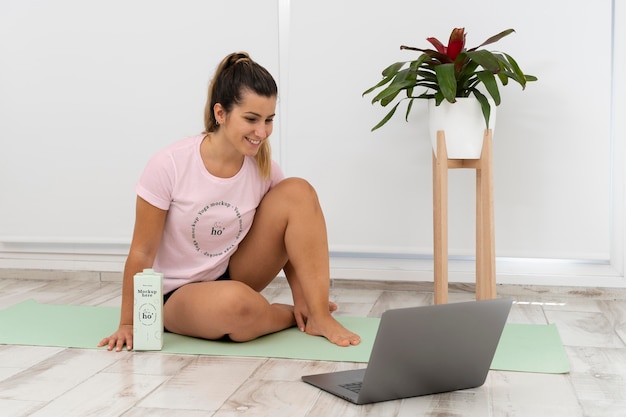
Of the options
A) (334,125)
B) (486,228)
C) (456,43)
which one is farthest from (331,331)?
(334,125)

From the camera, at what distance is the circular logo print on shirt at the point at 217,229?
207 cm

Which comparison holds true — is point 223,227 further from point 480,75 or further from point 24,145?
point 24,145

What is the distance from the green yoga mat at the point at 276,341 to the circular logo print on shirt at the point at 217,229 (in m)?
0.24

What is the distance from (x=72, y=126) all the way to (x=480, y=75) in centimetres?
159

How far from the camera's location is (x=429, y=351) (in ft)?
4.96

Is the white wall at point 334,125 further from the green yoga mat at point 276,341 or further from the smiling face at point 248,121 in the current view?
the smiling face at point 248,121

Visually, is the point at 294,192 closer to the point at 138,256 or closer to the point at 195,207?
the point at 195,207

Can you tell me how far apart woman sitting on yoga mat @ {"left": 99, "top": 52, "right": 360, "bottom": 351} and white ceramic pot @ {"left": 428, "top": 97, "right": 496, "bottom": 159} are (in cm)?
54

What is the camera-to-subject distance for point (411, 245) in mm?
2871

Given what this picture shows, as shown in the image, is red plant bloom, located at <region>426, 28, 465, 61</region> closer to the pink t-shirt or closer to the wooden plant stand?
the wooden plant stand

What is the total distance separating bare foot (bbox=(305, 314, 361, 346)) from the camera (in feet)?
6.59

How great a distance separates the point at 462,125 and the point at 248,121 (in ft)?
2.42

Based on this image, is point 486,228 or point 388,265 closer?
point 486,228

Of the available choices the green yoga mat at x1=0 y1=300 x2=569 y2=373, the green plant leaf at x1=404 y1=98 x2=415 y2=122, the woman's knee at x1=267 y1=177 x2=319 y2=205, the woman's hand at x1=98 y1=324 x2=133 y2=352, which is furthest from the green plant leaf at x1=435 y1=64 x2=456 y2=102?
the woman's hand at x1=98 y1=324 x2=133 y2=352
